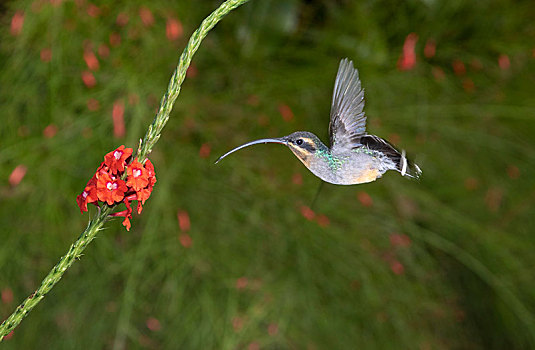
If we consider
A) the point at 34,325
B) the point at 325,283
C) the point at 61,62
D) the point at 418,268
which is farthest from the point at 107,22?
the point at 418,268

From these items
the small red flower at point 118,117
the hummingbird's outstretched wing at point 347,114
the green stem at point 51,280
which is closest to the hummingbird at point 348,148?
the hummingbird's outstretched wing at point 347,114

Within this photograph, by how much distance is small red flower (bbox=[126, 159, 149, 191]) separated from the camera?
1.20 ft

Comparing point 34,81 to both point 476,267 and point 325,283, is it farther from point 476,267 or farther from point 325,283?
point 476,267

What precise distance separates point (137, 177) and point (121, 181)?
14mm

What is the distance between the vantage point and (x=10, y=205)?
5.08ft

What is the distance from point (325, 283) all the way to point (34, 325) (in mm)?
810

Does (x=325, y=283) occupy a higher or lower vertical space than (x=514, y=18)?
→ lower

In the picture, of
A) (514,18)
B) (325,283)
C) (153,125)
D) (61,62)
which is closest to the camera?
(153,125)

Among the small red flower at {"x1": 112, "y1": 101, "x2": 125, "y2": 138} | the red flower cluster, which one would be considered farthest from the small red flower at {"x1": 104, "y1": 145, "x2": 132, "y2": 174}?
the small red flower at {"x1": 112, "y1": 101, "x2": 125, "y2": 138}

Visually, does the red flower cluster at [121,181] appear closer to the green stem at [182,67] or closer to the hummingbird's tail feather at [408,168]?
the green stem at [182,67]

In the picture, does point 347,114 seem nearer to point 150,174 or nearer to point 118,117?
point 150,174

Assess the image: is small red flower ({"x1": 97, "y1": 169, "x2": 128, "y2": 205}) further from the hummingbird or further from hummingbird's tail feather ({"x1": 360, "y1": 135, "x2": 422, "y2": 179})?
hummingbird's tail feather ({"x1": 360, "y1": 135, "x2": 422, "y2": 179})

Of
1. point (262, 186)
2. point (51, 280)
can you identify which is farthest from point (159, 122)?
point (262, 186)

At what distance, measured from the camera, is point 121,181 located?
376mm
